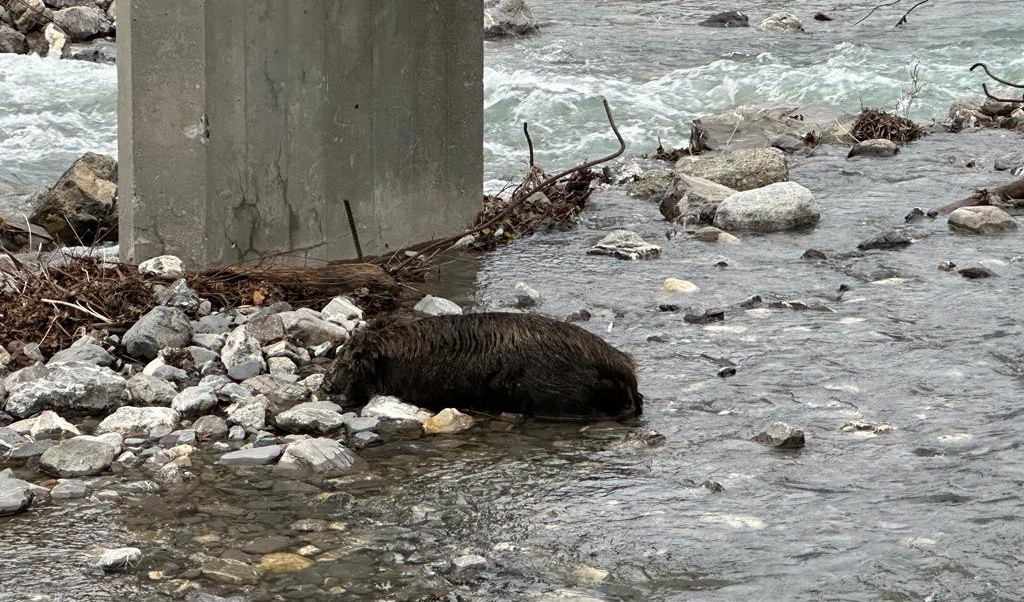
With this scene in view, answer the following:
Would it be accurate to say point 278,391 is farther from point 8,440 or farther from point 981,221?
point 981,221

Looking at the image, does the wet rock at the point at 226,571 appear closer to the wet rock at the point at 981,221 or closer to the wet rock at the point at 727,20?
the wet rock at the point at 981,221

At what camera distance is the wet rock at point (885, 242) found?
32.0 feet

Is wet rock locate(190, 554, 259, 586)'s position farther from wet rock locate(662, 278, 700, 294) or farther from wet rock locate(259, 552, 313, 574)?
wet rock locate(662, 278, 700, 294)

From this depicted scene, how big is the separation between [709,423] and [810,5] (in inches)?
925

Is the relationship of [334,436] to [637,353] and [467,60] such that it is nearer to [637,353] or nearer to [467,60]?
[637,353]

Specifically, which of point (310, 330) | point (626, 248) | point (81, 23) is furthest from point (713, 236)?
point (81, 23)

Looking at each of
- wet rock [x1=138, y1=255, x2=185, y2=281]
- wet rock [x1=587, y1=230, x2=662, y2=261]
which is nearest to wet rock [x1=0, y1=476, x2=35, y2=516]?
wet rock [x1=138, y1=255, x2=185, y2=281]

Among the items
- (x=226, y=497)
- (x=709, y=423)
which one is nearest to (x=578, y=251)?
(x=709, y=423)

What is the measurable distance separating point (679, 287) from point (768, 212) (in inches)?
87.7

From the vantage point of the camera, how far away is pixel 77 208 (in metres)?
10.7

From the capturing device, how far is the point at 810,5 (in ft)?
91.6

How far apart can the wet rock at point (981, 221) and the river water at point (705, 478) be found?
1.00ft

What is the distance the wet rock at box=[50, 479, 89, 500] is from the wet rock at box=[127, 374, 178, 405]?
1.11 metres

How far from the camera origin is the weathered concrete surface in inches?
315
